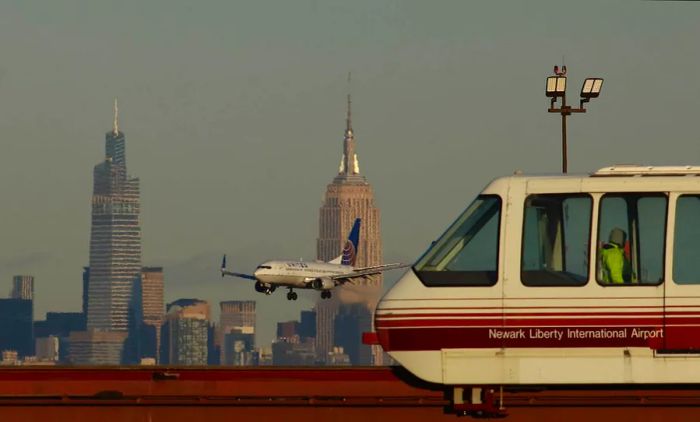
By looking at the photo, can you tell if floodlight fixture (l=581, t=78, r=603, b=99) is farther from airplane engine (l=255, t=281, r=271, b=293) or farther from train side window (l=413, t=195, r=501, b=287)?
airplane engine (l=255, t=281, r=271, b=293)

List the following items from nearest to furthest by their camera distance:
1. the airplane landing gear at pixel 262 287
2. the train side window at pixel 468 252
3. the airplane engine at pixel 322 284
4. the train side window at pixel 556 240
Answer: the train side window at pixel 556 240, the train side window at pixel 468 252, the airplane engine at pixel 322 284, the airplane landing gear at pixel 262 287

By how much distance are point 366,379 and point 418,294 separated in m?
1.84

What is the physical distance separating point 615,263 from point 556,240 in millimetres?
751

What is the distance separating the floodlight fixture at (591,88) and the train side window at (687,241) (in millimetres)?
21493

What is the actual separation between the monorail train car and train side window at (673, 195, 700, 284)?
0.04 feet

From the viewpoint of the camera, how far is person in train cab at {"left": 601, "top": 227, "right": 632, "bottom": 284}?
74.4ft

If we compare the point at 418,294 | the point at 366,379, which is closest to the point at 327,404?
the point at 366,379

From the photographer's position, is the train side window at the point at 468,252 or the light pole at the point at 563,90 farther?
the light pole at the point at 563,90

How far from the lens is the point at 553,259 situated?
22938mm

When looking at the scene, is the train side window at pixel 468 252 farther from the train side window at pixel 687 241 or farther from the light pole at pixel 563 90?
the light pole at pixel 563 90

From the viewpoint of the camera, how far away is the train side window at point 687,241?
22562mm

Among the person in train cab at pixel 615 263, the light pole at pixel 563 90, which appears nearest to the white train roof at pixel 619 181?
the person in train cab at pixel 615 263

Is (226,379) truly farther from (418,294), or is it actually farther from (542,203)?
(542,203)

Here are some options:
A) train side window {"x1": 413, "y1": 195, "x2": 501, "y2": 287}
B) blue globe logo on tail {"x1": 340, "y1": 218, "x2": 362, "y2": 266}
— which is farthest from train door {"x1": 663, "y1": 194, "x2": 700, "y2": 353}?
blue globe logo on tail {"x1": 340, "y1": 218, "x2": 362, "y2": 266}
